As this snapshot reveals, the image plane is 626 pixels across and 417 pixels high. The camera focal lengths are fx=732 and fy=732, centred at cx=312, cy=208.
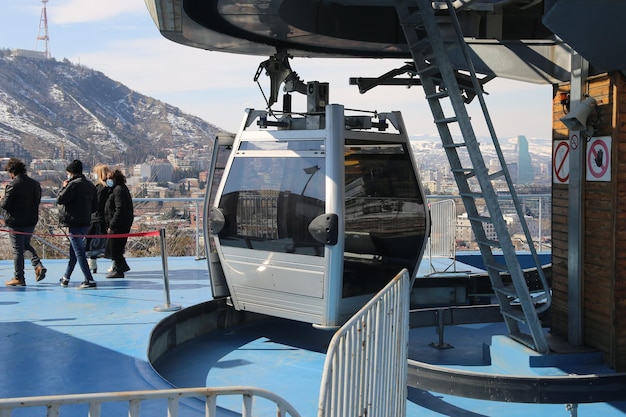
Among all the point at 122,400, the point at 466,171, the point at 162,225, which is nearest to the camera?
the point at 122,400

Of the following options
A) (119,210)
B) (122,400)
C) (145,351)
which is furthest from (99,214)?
(122,400)

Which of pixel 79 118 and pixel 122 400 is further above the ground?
pixel 79 118

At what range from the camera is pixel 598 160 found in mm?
6367

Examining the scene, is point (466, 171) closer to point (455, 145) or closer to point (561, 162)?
point (455, 145)

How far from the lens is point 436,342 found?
8.28 metres

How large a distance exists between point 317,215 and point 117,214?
385 cm

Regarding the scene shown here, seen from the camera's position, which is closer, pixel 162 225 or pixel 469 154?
pixel 469 154

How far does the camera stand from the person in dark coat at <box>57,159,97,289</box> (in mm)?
9102

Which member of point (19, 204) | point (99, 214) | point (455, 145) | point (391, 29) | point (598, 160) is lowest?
point (99, 214)

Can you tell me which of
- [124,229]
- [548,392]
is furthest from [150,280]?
[548,392]

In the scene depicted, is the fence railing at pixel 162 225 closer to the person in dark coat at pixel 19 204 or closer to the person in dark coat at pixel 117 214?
the person in dark coat at pixel 19 204

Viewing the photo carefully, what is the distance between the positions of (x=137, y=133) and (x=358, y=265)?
61.9m

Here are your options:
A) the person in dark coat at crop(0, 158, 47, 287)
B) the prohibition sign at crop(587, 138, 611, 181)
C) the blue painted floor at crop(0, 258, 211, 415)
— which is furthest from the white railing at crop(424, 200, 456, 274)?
the person in dark coat at crop(0, 158, 47, 287)

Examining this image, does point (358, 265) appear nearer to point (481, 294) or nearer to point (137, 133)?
point (481, 294)
